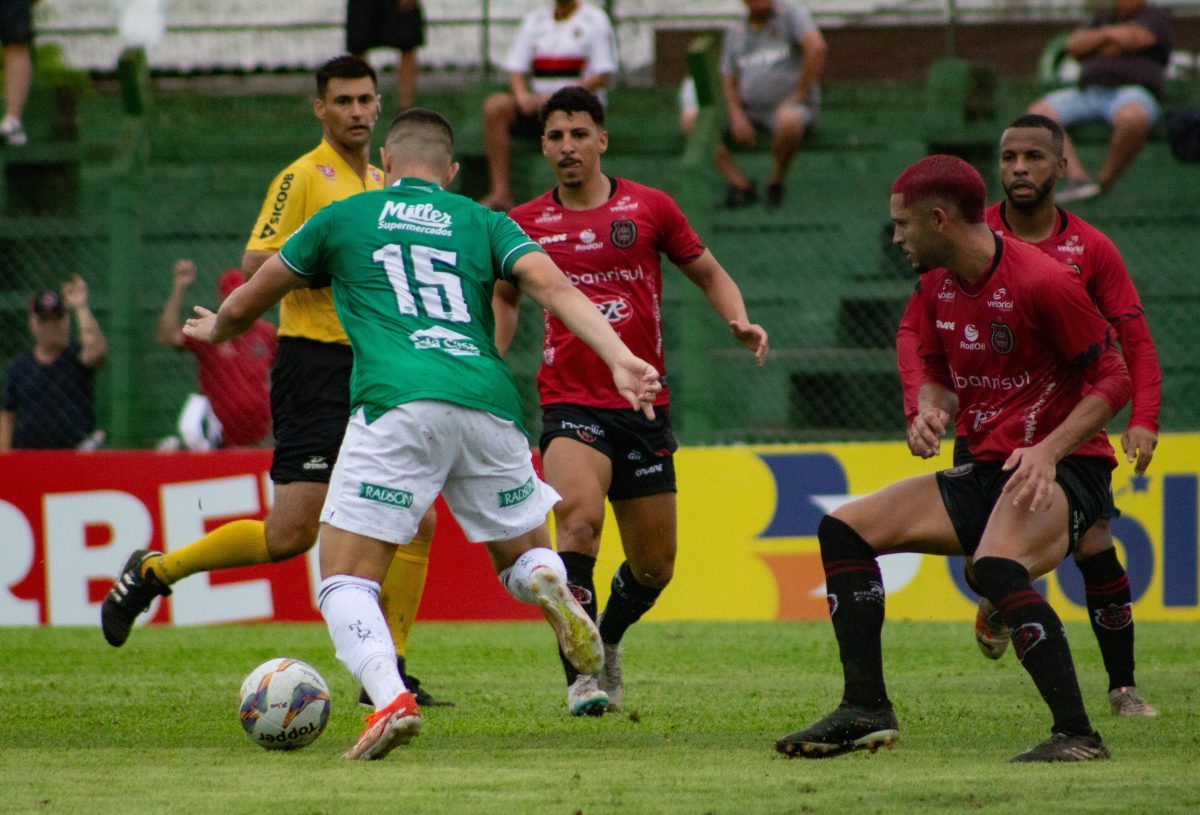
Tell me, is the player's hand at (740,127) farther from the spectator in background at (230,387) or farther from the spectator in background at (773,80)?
the spectator in background at (230,387)

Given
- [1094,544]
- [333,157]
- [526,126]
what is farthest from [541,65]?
[1094,544]

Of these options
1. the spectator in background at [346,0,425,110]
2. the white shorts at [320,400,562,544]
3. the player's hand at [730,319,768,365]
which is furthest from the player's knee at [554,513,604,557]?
the spectator in background at [346,0,425,110]

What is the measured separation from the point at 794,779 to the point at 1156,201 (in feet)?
28.4

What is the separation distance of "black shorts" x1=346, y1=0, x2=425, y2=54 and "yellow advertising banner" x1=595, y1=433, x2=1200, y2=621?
4.78 meters

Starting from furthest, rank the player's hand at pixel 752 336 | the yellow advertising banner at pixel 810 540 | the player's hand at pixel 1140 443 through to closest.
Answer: the yellow advertising banner at pixel 810 540, the player's hand at pixel 752 336, the player's hand at pixel 1140 443

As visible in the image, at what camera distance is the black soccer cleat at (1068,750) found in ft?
17.1

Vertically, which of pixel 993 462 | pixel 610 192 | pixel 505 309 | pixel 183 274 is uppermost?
pixel 610 192

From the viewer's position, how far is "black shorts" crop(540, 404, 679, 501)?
7031 millimetres

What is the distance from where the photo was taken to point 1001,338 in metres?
5.65

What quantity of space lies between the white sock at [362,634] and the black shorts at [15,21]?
31.4 ft

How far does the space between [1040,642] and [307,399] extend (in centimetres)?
317

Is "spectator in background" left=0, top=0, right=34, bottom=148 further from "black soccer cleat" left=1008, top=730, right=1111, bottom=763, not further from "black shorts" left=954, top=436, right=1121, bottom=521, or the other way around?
"black soccer cleat" left=1008, top=730, right=1111, bottom=763

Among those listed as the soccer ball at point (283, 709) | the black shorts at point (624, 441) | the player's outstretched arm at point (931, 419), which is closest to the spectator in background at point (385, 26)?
the black shorts at point (624, 441)

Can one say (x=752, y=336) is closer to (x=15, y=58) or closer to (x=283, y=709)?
(x=283, y=709)
